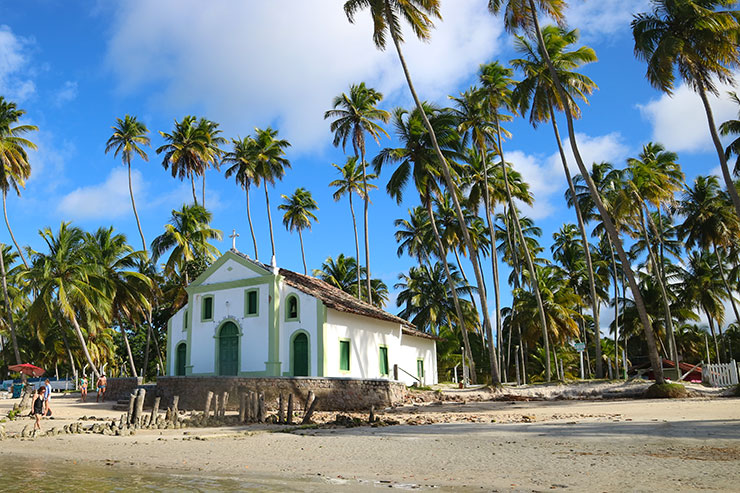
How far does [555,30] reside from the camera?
2870 centimetres

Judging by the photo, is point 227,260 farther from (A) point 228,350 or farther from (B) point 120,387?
(B) point 120,387

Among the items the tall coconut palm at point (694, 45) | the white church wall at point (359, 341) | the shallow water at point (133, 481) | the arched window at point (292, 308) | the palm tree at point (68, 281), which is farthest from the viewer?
the palm tree at point (68, 281)

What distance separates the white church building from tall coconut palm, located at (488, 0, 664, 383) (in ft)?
39.3

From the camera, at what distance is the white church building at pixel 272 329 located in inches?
1069

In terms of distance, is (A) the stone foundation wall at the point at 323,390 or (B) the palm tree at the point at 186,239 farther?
(B) the palm tree at the point at 186,239

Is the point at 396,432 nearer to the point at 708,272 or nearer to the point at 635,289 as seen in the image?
the point at 635,289

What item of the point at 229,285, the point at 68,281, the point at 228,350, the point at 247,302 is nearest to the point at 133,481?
the point at 247,302

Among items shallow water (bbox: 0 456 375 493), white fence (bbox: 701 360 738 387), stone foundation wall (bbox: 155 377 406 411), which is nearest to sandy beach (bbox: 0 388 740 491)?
shallow water (bbox: 0 456 375 493)

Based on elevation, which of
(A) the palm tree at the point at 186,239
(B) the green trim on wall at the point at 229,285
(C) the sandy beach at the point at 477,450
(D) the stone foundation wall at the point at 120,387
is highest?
(A) the palm tree at the point at 186,239

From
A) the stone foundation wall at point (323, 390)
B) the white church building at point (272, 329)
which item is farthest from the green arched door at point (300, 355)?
the stone foundation wall at point (323, 390)

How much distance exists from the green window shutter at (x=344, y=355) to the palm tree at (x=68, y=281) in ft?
56.7

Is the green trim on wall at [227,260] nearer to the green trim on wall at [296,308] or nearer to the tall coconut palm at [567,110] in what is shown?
the green trim on wall at [296,308]

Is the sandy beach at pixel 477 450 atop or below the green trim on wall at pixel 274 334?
below

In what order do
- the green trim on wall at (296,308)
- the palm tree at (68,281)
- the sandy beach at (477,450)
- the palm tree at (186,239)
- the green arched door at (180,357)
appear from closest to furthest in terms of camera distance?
the sandy beach at (477,450) < the green trim on wall at (296,308) < the green arched door at (180,357) < the palm tree at (68,281) < the palm tree at (186,239)
